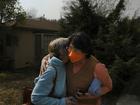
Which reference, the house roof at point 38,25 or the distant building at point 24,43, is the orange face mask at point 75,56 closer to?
the distant building at point 24,43

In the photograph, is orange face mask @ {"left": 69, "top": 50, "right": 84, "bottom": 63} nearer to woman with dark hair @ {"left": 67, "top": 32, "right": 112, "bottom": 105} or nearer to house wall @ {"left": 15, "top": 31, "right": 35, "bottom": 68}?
woman with dark hair @ {"left": 67, "top": 32, "right": 112, "bottom": 105}

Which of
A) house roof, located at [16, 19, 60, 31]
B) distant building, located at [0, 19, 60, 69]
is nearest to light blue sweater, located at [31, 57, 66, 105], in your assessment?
distant building, located at [0, 19, 60, 69]

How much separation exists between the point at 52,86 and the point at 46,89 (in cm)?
6

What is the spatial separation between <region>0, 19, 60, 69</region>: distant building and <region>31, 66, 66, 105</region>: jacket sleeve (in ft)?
63.7

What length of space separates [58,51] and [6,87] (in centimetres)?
1197

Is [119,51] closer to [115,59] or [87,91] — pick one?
[115,59]

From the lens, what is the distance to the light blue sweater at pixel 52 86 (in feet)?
12.7

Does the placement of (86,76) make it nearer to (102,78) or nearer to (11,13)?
(102,78)

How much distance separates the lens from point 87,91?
155 inches

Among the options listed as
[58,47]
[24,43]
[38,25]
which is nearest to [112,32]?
[58,47]

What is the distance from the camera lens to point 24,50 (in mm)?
26906

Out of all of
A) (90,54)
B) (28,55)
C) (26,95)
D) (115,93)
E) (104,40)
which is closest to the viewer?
(90,54)

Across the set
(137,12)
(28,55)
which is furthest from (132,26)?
(28,55)

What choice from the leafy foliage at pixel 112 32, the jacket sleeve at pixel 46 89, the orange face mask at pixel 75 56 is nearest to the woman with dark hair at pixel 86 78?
the orange face mask at pixel 75 56
